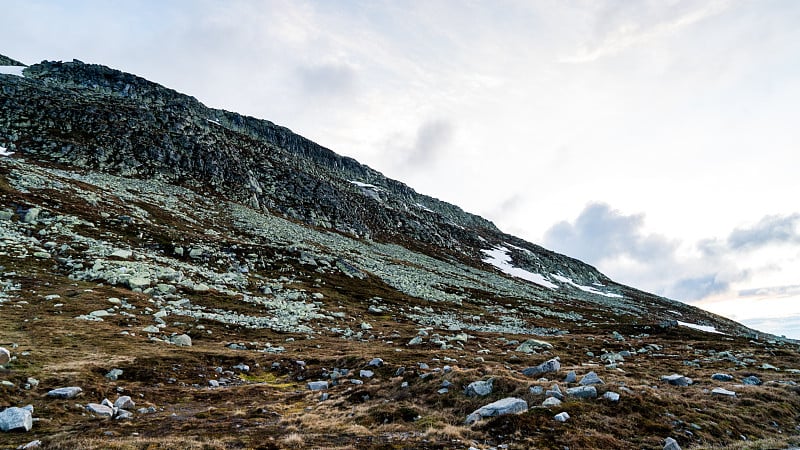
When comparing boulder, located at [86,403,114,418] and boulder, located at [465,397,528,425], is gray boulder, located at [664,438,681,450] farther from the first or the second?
boulder, located at [86,403,114,418]

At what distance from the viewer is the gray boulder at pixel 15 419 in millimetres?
11727

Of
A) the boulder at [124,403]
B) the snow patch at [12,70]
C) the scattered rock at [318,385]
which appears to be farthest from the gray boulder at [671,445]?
the snow patch at [12,70]

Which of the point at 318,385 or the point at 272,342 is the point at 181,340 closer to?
the point at 272,342

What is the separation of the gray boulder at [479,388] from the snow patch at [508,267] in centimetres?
10424

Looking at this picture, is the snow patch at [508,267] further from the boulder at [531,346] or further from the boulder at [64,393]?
the boulder at [64,393]

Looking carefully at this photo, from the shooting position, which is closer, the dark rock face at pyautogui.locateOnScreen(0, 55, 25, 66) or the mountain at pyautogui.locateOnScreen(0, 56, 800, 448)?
the mountain at pyautogui.locateOnScreen(0, 56, 800, 448)

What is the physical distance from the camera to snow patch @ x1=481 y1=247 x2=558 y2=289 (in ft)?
393

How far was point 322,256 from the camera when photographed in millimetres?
61812

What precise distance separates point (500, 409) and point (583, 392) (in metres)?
3.62

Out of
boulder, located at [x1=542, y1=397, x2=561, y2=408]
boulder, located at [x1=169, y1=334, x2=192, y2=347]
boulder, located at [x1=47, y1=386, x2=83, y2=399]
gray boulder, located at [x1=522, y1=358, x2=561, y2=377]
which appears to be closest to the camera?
boulder, located at [x1=542, y1=397, x2=561, y2=408]

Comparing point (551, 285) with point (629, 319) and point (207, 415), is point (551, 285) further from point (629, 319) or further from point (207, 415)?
point (207, 415)

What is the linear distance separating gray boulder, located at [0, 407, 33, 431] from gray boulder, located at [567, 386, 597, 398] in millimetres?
18840

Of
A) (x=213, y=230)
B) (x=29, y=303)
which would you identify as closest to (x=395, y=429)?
(x=29, y=303)

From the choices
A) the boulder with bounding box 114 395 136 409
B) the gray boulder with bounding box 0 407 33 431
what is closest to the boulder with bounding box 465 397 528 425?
the boulder with bounding box 114 395 136 409
